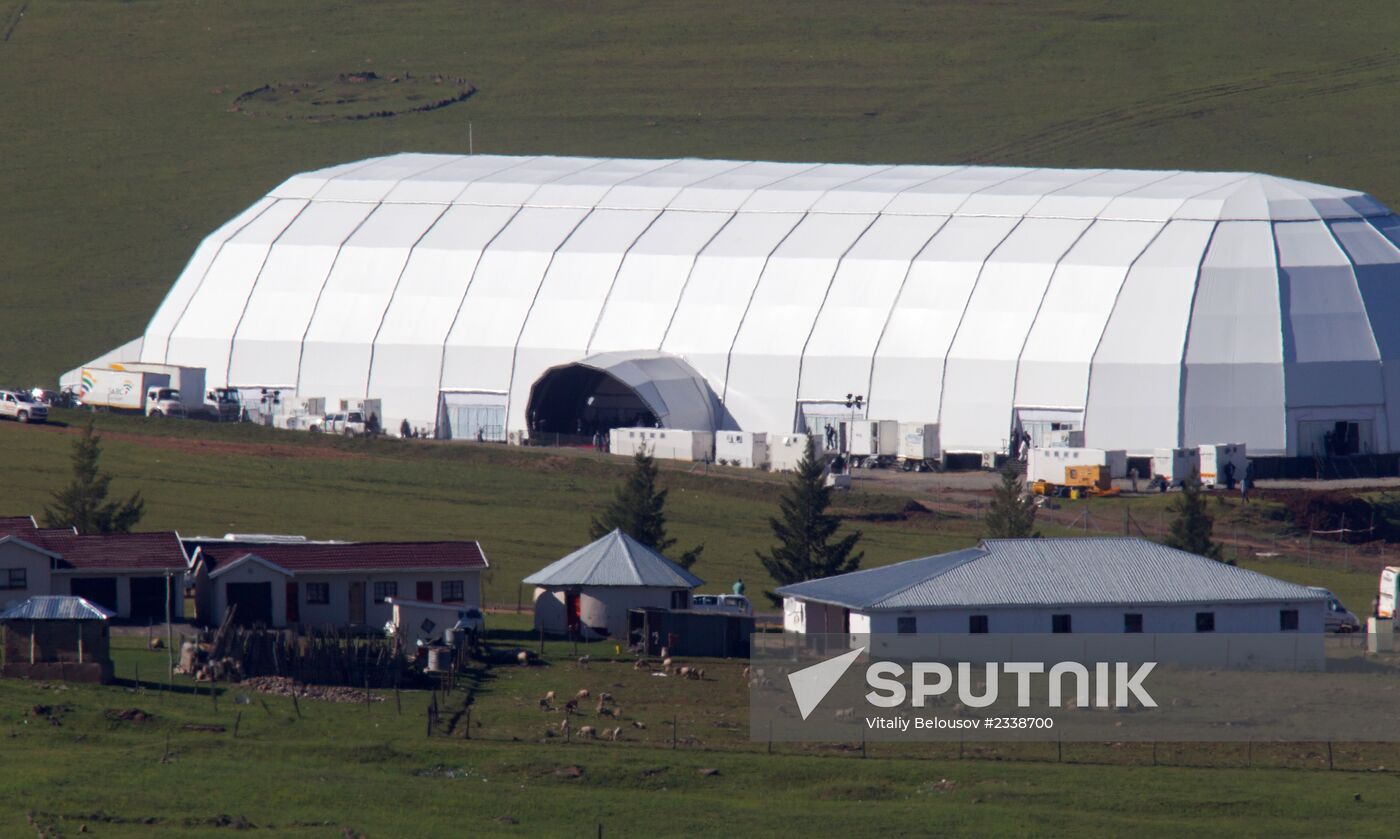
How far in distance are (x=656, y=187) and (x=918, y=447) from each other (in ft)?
94.0

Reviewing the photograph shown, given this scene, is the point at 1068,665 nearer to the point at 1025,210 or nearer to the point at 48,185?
the point at 1025,210

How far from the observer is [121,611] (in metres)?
75.1

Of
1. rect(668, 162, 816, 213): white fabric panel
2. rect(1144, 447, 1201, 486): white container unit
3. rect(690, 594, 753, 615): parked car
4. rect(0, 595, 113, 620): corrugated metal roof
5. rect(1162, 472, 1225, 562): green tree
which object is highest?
rect(668, 162, 816, 213): white fabric panel

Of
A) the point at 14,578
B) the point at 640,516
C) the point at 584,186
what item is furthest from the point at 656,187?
the point at 14,578

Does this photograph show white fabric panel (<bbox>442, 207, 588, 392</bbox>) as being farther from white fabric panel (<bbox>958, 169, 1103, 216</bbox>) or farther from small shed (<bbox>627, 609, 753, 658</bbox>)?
small shed (<bbox>627, 609, 753, 658</bbox>)

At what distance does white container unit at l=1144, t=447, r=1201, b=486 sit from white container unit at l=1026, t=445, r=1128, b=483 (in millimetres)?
1501

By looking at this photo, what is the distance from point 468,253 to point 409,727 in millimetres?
73835

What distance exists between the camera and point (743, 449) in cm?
11538

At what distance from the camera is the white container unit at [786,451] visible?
11331 centimetres

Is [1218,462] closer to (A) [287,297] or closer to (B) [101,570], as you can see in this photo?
(A) [287,297]

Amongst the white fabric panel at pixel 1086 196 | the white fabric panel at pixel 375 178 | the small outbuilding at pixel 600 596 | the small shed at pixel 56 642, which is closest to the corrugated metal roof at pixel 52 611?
the small shed at pixel 56 642

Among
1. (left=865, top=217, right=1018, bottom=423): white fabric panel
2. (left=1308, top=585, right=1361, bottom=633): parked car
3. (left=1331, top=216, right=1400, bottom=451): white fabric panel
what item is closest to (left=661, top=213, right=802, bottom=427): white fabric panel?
(left=865, top=217, right=1018, bottom=423): white fabric panel

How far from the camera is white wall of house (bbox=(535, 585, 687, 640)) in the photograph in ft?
254

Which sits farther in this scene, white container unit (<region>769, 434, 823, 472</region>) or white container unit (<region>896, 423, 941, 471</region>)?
white container unit (<region>896, 423, 941, 471</region>)
